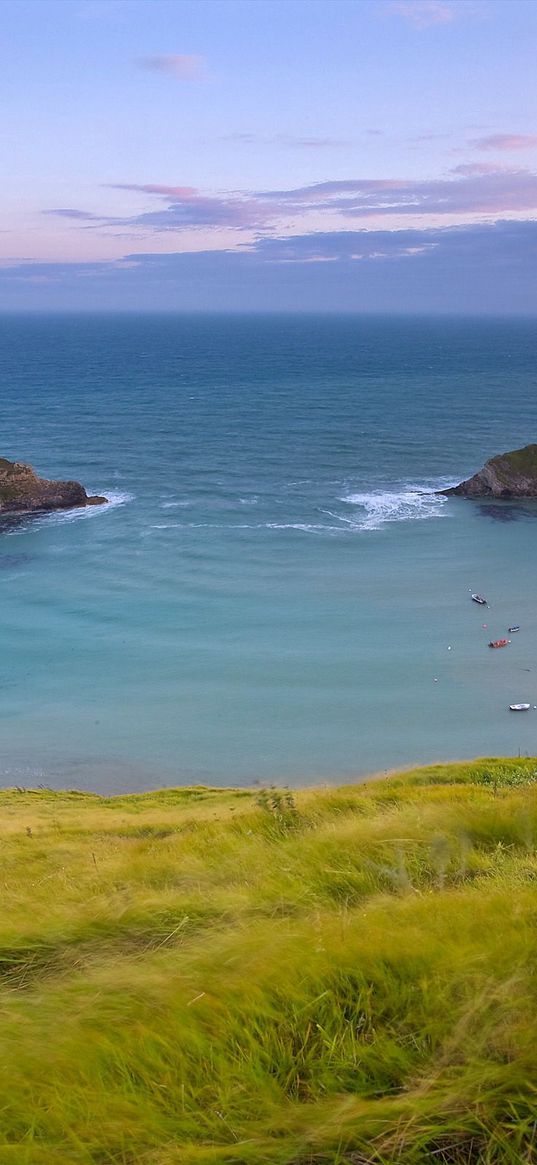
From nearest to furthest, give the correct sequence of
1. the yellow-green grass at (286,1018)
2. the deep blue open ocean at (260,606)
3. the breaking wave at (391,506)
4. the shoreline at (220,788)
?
the yellow-green grass at (286,1018) < the shoreline at (220,788) < the deep blue open ocean at (260,606) < the breaking wave at (391,506)

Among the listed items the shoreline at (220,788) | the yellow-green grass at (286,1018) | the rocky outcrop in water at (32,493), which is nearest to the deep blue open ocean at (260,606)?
the shoreline at (220,788)

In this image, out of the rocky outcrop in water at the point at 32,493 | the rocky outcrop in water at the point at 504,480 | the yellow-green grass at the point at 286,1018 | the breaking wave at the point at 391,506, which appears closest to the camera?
the yellow-green grass at the point at 286,1018

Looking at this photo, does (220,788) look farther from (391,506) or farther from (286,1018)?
(391,506)

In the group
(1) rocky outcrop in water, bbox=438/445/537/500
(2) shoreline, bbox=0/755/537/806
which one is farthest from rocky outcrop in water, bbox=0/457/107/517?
(2) shoreline, bbox=0/755/537/806

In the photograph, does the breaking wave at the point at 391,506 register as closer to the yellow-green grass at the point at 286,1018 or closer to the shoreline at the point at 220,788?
the shoreline at the point at 220,788

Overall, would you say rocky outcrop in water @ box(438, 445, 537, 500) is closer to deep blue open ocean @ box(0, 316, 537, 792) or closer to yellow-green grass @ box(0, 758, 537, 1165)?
deep blue open ocean @ box(0, 316, 537, 792)

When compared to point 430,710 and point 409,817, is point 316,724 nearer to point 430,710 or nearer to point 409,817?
point 430,710

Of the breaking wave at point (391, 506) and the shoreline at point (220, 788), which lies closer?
the shoreline at point (220, 788)
